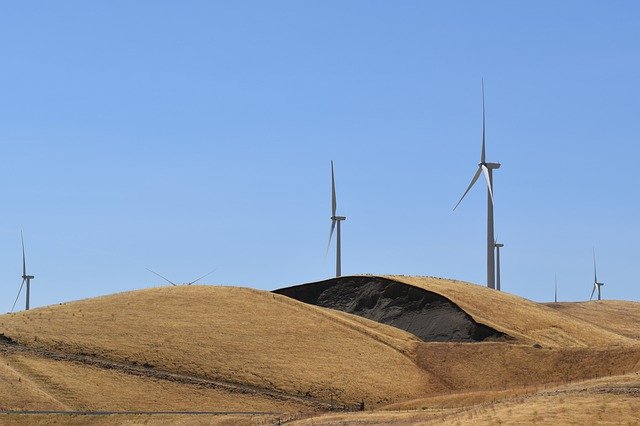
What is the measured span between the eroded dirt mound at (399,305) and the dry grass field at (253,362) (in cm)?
254

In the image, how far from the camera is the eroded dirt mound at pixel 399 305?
12619 centimetres

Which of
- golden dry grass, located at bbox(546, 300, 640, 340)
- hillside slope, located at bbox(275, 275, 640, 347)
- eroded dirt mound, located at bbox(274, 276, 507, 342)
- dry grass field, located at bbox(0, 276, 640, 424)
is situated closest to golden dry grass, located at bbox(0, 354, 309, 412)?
dry grass field, located at bbox(0, 276, 640, 424)

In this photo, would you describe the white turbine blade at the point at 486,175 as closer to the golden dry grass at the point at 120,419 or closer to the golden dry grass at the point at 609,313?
the golden dry grass at the point at 609,313

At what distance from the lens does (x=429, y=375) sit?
106938mm

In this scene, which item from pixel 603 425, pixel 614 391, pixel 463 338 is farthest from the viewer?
pixel 463 338

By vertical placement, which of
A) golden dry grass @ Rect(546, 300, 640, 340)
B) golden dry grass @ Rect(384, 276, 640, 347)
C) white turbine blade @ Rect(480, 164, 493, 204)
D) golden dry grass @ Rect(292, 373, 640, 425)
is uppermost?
white turbine blade @ Rect(480, 164, 493, 204)

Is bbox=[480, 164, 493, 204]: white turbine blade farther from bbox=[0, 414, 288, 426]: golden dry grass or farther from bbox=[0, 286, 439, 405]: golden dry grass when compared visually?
bbox=[0, 414, 288, 426]: golden dry grass

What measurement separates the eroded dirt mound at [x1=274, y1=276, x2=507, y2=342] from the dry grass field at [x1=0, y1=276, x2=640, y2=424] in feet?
8.32

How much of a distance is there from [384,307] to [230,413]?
5716cm

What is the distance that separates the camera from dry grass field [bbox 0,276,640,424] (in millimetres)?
88375

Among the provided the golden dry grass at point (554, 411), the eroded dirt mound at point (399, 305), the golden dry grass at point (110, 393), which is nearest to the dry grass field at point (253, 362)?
the golden dry grass at point (110, 393)

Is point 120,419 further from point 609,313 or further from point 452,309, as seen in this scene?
point 609,313

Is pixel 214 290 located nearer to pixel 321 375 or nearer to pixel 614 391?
pixel 321 375

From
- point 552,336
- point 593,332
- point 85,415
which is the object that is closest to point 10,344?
point 85,415
